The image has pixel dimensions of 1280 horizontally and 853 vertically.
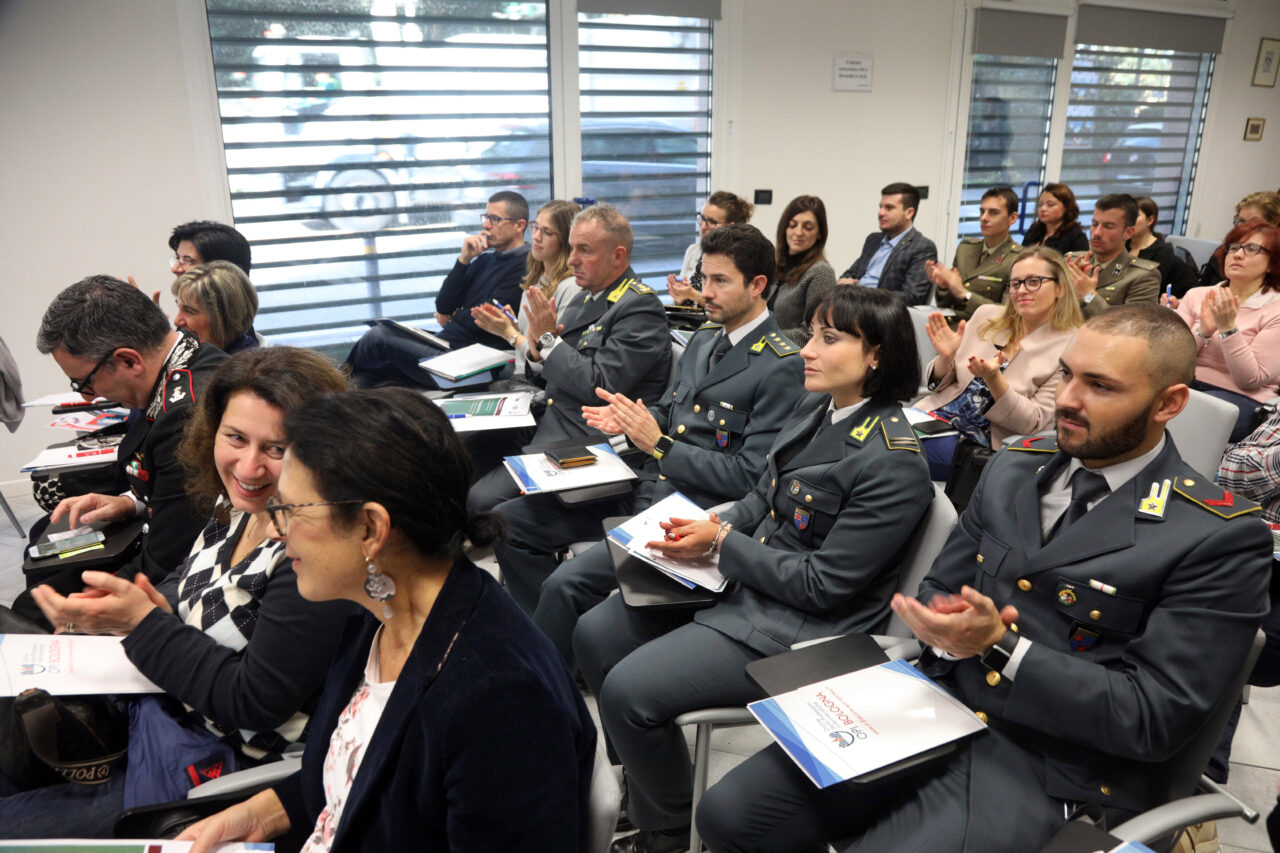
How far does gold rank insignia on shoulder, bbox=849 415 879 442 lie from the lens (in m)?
1.87

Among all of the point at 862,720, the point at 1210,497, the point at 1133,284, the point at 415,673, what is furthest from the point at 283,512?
the point at 1133,284

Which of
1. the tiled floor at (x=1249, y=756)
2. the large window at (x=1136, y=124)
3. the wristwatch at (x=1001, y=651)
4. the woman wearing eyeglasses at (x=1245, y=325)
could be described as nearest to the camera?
the wristwatch at (x=1001, y=651)

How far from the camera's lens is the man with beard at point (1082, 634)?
1.31 m

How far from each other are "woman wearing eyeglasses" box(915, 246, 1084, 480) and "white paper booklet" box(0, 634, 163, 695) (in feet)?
8.35

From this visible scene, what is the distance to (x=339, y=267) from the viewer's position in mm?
5055

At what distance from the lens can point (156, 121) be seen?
14.0ft

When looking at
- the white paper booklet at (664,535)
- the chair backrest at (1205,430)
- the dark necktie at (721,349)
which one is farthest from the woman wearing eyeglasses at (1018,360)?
the white paper booklet at (664,535)

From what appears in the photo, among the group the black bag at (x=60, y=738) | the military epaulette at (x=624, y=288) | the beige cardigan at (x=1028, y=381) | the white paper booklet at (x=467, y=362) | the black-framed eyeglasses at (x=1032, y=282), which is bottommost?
the black bag at (x=60, y=738)

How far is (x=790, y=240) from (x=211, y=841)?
4104 mm

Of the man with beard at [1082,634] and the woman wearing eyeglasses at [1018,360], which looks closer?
the man with beard at [1082,634]

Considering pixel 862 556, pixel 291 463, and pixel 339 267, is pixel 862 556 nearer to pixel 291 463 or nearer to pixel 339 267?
pixel 291 463

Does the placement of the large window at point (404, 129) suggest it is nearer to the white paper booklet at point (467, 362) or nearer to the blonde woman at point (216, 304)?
the white paper booklet at point (467, 362)

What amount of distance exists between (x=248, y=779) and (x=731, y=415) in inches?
64.5

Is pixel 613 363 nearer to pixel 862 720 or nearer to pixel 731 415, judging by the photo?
pixel 731 415
